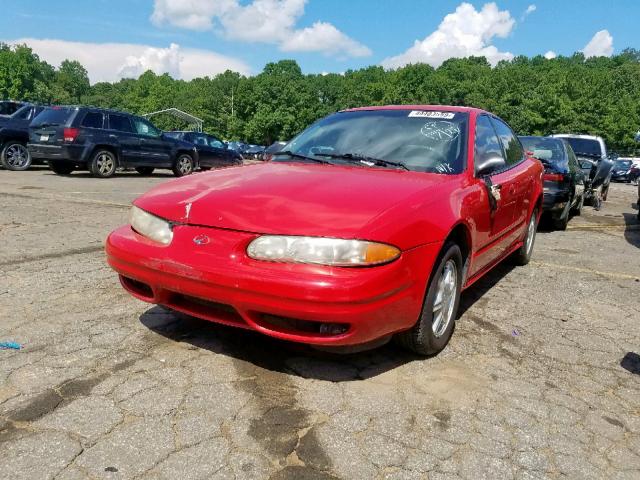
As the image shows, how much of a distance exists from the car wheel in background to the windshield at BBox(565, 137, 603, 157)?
13.7 metres

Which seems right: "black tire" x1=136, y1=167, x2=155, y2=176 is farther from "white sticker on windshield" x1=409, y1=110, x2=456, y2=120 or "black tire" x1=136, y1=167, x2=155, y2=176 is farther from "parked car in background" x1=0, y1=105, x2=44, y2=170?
"white sticker on windshield" x1=409, y1=110, x2=456, y2=120

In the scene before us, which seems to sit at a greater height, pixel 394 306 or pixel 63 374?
pixel 394 306

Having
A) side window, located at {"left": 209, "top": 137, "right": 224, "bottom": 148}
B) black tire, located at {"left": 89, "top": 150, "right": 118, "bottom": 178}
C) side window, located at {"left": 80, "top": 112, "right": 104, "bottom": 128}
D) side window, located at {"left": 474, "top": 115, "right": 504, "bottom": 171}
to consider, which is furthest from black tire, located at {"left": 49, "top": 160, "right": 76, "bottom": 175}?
side window, located at {"left": 474, "top": 115, "right": 504, "bottom": 171}

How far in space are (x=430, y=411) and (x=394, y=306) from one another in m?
0.50

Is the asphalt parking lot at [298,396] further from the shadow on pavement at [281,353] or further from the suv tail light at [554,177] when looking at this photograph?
the suv tail light at [554,177]

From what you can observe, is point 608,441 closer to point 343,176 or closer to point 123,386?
point 343,176

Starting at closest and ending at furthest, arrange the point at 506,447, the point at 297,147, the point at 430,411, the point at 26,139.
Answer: the point at 506,447, the point at 430,411, the point at 297,147, the point at 26,139

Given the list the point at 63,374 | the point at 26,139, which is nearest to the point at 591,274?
the point at 63,374

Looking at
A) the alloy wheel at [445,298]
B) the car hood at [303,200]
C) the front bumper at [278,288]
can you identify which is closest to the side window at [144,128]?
the car hood at [303,200]

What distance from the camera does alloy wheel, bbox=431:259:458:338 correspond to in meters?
3.01

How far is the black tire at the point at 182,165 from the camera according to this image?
→ 48.8 ft

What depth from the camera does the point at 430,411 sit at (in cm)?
245

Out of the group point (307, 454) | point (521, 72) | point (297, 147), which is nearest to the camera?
point (307, 454)

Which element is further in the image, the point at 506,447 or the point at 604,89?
the point at 604,89
